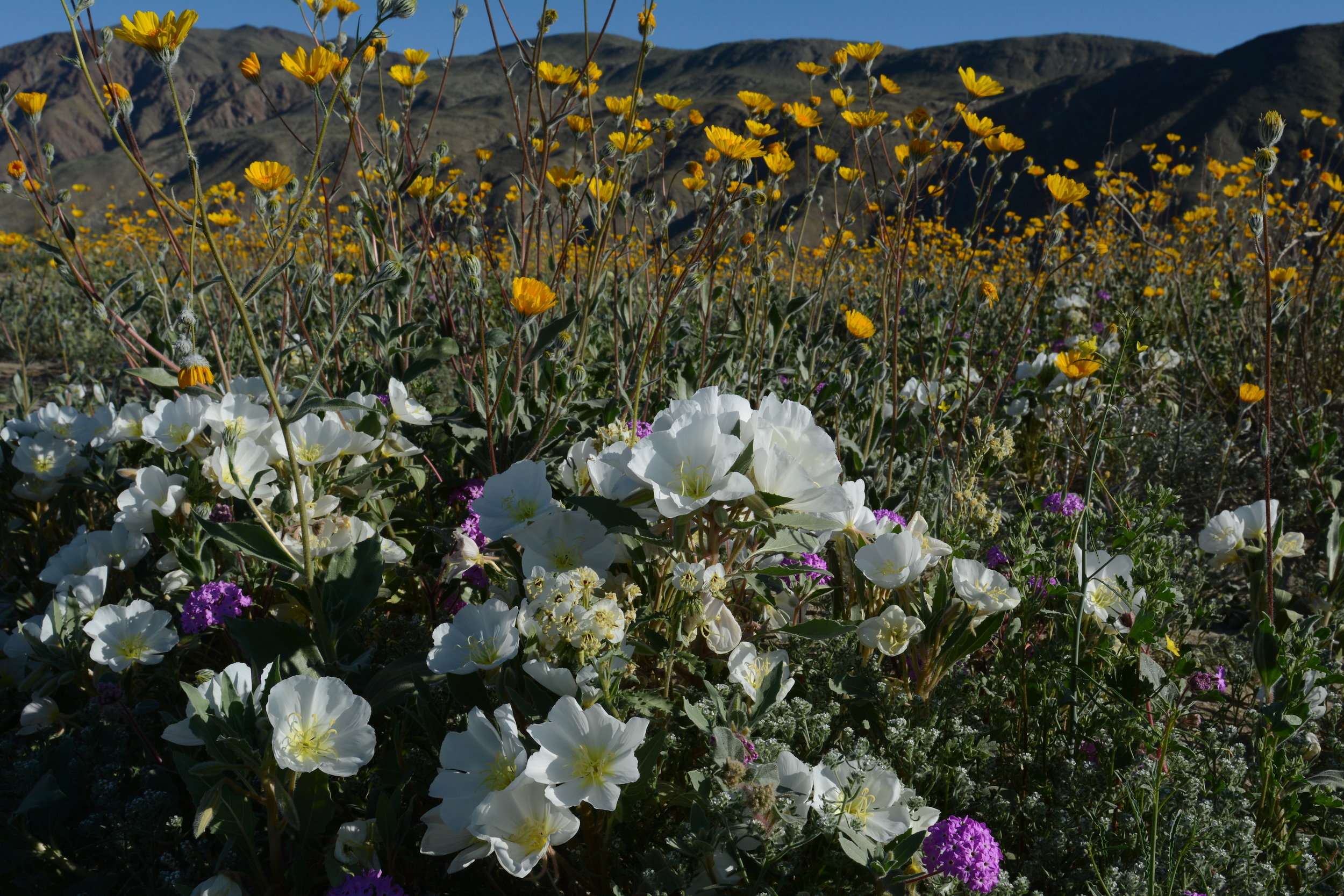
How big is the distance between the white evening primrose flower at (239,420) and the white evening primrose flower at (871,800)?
1259 millimetres

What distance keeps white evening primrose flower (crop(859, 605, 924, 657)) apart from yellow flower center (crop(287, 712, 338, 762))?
85 centimetres

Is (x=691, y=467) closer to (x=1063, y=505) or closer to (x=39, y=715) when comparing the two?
(x=1063, y=505)

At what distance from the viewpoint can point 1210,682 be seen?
159 centimetres

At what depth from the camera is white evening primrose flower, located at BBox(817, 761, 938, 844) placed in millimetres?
1031

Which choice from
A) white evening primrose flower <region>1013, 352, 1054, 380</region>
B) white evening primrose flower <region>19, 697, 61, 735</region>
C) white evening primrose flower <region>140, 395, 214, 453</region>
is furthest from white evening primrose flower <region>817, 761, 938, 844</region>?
white evening primrose flower <region>1013, 352, 1054, 380</region>

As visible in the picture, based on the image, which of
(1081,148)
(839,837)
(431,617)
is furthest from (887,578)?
(1081,148)

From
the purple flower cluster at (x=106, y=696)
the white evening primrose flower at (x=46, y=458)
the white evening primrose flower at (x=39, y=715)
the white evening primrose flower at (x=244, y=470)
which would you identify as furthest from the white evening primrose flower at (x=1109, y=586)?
the white evening primrose flower at (x=46, y=458)

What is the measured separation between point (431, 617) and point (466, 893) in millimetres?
603

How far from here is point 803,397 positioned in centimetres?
273

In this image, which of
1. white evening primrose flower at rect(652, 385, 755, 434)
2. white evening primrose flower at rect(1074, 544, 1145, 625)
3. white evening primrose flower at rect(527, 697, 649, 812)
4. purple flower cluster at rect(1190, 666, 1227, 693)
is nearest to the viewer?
white evening primrose flower at rect(527, 697, 649, 812)

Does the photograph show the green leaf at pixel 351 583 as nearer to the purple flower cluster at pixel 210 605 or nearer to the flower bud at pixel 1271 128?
the purple flower cluster at pixel 210 605

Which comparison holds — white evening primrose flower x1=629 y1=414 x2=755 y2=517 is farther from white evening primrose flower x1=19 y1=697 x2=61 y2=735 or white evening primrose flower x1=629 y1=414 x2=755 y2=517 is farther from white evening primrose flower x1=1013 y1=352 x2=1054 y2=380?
white evening primrose flower x1=1013 y1=352 x2=1054 y2=380

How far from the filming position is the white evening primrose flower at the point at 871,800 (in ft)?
3.38

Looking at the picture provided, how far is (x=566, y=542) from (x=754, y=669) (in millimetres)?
357
